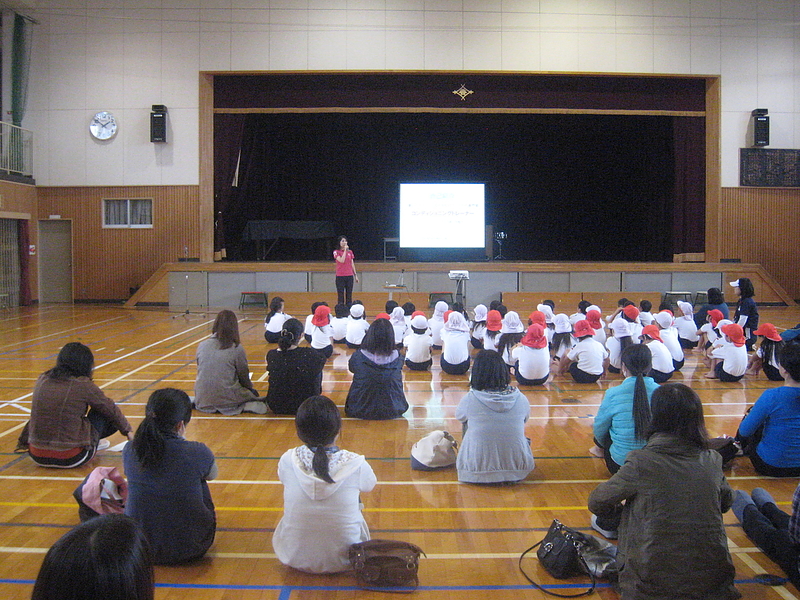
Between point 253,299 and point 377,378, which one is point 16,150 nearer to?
point 253,299

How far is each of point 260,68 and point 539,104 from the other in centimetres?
697

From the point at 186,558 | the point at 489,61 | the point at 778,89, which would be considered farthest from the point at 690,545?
the point at 778,89

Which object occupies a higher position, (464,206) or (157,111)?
(157,111)

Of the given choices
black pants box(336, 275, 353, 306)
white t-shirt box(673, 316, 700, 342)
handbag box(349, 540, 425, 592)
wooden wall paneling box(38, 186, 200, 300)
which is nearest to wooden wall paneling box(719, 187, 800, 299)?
white t-shirt box(673, 316, 700, 342)

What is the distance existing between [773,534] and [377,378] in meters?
3.62

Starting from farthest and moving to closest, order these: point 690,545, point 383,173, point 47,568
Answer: point 383,173 < point 690,545 < point 47,568

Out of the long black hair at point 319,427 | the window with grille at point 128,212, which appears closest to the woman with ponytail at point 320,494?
the long black hair at point 319,427

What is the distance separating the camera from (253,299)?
54.3 feet

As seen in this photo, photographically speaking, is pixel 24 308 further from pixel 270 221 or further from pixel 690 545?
pixel 690 545

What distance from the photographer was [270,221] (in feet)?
63.4

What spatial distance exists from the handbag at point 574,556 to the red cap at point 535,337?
4.26 metres

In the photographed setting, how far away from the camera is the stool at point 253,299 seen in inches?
648

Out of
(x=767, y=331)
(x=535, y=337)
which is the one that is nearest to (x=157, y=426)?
(x=535, y=337)

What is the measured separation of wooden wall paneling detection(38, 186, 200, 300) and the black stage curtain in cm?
180
